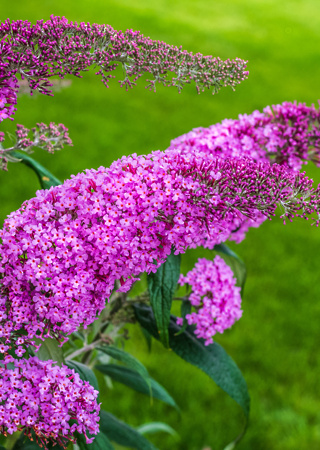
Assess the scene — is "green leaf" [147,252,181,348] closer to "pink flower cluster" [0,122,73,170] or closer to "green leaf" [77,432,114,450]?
"green leaf" [77,432,114,450]

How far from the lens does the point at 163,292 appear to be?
1412 mm

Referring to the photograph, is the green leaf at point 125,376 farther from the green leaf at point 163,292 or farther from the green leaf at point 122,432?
the green leaf at point 163,292

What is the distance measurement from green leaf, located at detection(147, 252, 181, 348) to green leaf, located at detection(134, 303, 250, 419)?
17 cm

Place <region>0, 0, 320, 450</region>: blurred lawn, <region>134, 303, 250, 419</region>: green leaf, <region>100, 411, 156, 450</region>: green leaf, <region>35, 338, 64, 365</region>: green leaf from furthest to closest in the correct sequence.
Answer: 1. <region>0, 0, 320, 450</region>: blurred lawn
2. <region>100, 411, 156, 450</region>: green leaf
3. <region>134, 303, 250, 419</region>: green leaf
4. <region>35, 338, 64, 365</region>: green leaf

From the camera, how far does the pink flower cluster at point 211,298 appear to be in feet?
5.39

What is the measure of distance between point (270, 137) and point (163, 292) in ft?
1.76

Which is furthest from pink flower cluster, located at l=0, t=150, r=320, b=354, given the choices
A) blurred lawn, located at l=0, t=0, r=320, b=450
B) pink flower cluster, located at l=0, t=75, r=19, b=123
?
blurred lawn, located at l=0, t=0, r=320, b=450

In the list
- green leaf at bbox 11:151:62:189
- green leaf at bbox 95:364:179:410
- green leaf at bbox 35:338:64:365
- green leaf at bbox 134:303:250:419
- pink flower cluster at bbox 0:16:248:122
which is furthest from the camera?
green leaf at bbox 95:364:179:410

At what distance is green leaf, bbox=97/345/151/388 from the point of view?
154 cm

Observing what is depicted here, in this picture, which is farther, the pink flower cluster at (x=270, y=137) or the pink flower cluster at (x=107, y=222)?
the pink flower cluster at (x=270, y=137)

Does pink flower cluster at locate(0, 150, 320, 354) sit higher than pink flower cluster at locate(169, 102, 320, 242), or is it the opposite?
pink flower cluster at locate(169, 102, 320, 242)

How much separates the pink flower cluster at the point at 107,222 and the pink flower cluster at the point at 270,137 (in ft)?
1.61

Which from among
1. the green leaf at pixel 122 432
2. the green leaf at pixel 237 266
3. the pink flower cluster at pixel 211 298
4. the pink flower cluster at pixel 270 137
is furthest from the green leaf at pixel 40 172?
the green leaf at pixel 122 432

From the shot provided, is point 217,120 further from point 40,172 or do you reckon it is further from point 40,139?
point 40,139
